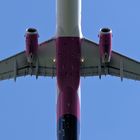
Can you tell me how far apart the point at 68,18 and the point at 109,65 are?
4630mm

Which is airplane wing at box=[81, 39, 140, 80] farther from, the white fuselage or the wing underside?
the white fuselage

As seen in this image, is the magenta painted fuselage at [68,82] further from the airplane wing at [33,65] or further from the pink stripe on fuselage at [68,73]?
the airplane wing at [33,65]

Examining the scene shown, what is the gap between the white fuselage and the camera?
3164cm

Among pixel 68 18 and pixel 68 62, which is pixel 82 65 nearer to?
pixel 68 62

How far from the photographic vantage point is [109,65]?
1357 inches

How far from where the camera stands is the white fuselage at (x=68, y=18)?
31641 millimetres

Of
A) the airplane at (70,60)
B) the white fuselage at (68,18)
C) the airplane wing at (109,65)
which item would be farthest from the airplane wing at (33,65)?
the white fuselage at (68,18)

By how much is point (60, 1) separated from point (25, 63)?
5077 millimetres

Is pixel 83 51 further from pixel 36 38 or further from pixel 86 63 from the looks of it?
pixel 36 38

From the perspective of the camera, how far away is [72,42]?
3203cm

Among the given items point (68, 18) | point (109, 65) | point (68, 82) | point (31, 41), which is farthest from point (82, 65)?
point (31, 41)

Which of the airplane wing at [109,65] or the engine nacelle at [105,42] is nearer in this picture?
the engine nacelle at [105,42]

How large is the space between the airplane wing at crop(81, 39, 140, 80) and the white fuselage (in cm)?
199

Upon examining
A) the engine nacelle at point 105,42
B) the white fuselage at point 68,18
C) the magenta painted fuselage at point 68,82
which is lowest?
the magenta painted fuselage at point 68,82
